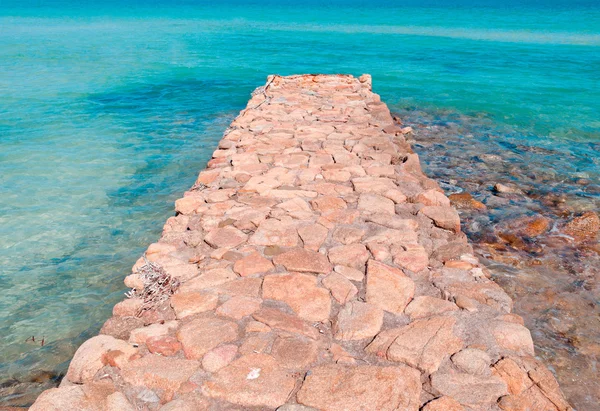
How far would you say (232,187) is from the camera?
18.8 feet

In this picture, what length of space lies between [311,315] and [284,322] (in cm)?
22

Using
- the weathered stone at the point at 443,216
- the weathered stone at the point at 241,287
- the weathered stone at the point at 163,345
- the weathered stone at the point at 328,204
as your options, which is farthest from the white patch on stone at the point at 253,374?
the weathered stone at the point at 443,216

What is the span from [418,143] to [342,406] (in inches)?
336

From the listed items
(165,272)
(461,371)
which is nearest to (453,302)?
(461,371)

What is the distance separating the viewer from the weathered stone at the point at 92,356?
292cm

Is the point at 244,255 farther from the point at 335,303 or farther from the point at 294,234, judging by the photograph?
the point at 335,303

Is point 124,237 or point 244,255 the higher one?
point 244,255

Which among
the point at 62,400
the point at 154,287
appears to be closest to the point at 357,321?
the point at 154,287

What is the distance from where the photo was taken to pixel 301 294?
3.68 m

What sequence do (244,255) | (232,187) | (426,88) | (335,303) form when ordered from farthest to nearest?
(426,88)
(232,187)
(244,255)
(335,303)

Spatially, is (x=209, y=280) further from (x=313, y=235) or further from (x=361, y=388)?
(x=361, y=388)

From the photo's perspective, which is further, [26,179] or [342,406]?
[26,179]

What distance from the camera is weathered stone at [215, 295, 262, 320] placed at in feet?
11.4

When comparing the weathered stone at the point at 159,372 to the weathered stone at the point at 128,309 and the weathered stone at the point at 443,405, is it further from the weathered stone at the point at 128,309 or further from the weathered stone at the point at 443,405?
the weathered stone at the point at 443,405
